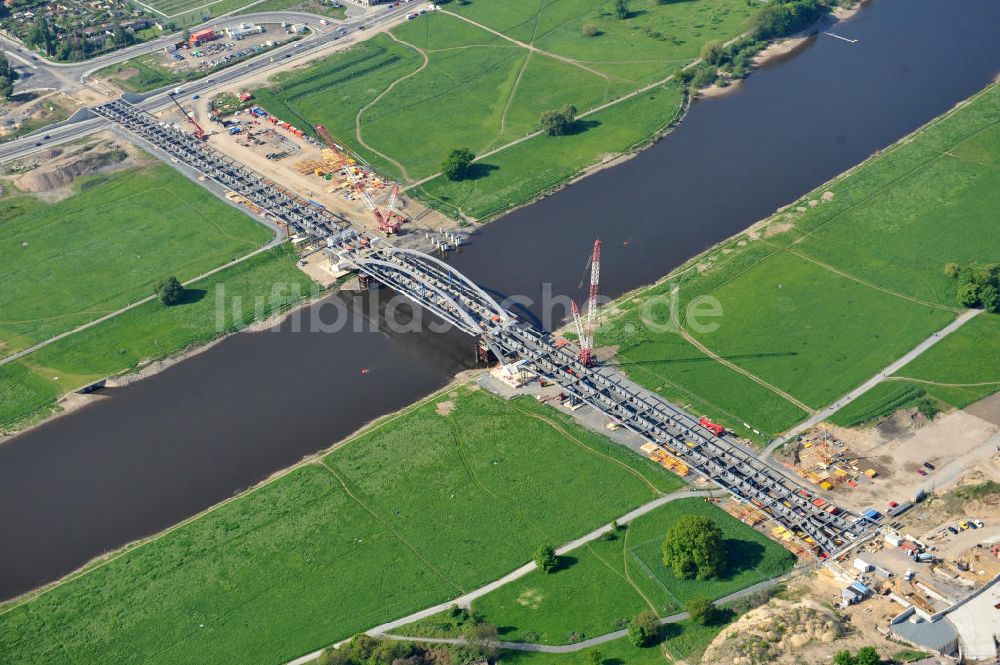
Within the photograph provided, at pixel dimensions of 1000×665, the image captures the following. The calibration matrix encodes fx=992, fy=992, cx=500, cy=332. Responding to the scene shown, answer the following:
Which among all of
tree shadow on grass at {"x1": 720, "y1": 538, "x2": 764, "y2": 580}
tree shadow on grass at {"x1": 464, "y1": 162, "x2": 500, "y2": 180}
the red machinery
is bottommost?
tree shadow on grass at {"x1": 720, "y1": 538, "x2": 764, "y2": 580}

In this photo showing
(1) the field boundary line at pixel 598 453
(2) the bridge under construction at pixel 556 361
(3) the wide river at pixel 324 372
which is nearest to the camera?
(2) the bridge under construction at pixel 556 361

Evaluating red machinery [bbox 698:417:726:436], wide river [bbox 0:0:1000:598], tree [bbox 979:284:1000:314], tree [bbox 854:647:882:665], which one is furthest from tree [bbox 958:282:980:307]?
tree [bbox 854:647:882:665]

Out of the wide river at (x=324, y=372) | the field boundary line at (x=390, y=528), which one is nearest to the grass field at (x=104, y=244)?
the wide river at (x=324, y=372)

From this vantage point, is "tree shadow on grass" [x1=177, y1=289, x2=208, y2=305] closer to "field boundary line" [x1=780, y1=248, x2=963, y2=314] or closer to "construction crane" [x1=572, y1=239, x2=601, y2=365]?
"construction crane" [x1=572, y1=239, x2=601, y2=365]

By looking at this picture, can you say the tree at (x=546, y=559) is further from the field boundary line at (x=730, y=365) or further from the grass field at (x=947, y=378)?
the grass field at (x=947, y=378)

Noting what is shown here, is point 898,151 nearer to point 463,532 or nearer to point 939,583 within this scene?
point 939,583

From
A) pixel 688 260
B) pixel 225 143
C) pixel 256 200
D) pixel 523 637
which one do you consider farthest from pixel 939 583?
pixel 225 143

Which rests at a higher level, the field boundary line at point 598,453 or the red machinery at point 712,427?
the red machinery at point 712,427

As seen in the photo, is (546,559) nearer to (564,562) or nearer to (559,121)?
(564,562)

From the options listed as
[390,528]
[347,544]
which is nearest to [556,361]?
[390,528]
